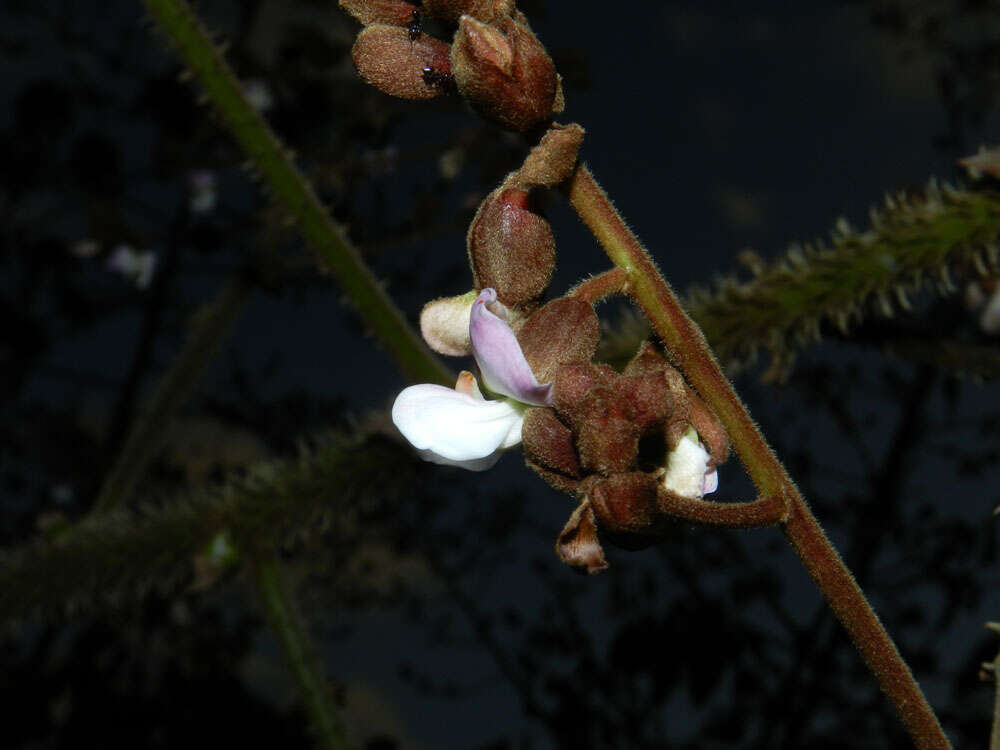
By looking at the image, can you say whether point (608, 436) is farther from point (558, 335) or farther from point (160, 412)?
point (160, 412)

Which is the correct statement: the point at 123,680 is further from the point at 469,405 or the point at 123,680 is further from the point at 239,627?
the point at 469,405

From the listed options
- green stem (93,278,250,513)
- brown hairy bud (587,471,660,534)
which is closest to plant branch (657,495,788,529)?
brown hairy bud (587,471,660,534)

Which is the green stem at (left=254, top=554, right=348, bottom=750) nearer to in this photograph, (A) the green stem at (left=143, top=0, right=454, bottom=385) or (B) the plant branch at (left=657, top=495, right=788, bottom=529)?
(A) the green stem at (left=143, top=0, right=454, bottom=385)

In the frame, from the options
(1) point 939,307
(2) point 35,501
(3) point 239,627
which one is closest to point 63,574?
(1) point 939,307

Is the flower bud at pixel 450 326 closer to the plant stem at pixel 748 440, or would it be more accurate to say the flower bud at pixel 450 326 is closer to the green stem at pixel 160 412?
the plant stem at pixel 748 440

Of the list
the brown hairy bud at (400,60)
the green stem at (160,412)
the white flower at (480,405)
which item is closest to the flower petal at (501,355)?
the white flower at (480,405)
